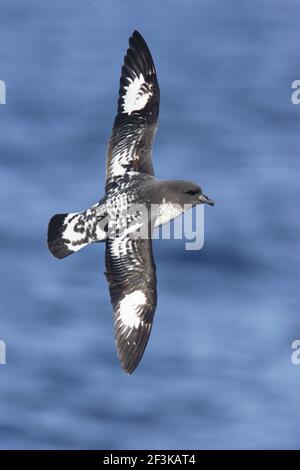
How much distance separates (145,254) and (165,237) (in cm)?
480

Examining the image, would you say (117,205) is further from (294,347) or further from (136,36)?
(294,347)

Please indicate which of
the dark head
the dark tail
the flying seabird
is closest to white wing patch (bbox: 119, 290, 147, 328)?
the flying seabird

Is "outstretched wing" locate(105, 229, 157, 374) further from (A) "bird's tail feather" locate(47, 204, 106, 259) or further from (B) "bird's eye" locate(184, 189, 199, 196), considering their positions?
(B) "bird's eye" locate(184, 189, 199, 196)

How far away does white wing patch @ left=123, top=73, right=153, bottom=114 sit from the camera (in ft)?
55.4

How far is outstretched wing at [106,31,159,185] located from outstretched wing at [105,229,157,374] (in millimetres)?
1002

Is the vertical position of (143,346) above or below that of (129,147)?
below

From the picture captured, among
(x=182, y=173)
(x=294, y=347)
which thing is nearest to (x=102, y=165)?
(x=182, y=173)

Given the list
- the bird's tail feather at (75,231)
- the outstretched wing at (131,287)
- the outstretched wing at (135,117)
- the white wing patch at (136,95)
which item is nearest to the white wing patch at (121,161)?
the outstretched wing at (135,117)

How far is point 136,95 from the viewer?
17.0 m

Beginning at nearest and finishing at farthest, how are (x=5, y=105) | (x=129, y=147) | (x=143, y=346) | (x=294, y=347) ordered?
(x=143, y=346) < (x=129, y=147) < (x=294, y=347) < (x=5, y=105)

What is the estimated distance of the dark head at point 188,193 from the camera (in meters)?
15.6

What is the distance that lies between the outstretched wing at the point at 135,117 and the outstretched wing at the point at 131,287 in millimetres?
1002

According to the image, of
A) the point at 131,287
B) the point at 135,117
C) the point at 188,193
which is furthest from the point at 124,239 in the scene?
the point at 135,117

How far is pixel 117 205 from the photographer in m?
15.6
